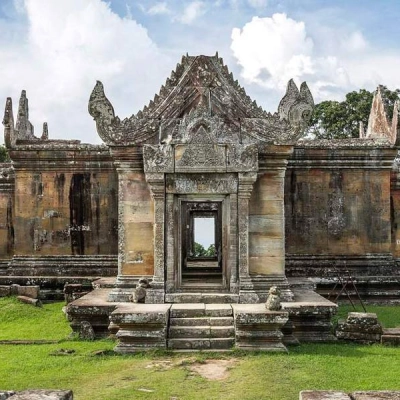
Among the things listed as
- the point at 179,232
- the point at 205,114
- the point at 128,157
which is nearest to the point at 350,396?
the point at 179,232

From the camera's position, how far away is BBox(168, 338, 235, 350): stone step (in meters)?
10.2

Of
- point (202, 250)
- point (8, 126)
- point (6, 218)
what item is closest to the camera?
point (8, 126)

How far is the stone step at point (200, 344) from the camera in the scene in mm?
10227

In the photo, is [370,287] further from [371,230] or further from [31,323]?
[31,323]

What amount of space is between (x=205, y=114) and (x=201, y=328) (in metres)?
4.04

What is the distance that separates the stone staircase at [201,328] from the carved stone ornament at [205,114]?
3182mm

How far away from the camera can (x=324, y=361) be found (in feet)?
31.1

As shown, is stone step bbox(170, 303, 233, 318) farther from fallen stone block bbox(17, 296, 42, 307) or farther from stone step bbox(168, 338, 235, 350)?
fallen stone block bbox(17, 296, 42, 307)

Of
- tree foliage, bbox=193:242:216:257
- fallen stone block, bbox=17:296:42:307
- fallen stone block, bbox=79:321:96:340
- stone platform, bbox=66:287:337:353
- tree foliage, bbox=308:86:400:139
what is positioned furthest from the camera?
tree foliage, bbox=308:86:400:139

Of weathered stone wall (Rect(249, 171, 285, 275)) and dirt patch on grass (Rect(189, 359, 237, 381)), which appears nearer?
dirt patch on grass (Rect(189, 359, 237, 381))

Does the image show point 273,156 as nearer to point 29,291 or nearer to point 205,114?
point 205,114

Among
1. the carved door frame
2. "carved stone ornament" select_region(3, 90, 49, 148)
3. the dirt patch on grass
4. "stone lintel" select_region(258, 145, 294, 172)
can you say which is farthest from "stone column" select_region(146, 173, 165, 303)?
"carved stone ornament" select_region(3, 90, 49, 148)

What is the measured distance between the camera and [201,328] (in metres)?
10.5

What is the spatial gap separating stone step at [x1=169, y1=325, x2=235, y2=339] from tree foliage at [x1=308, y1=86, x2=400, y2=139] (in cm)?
2952
